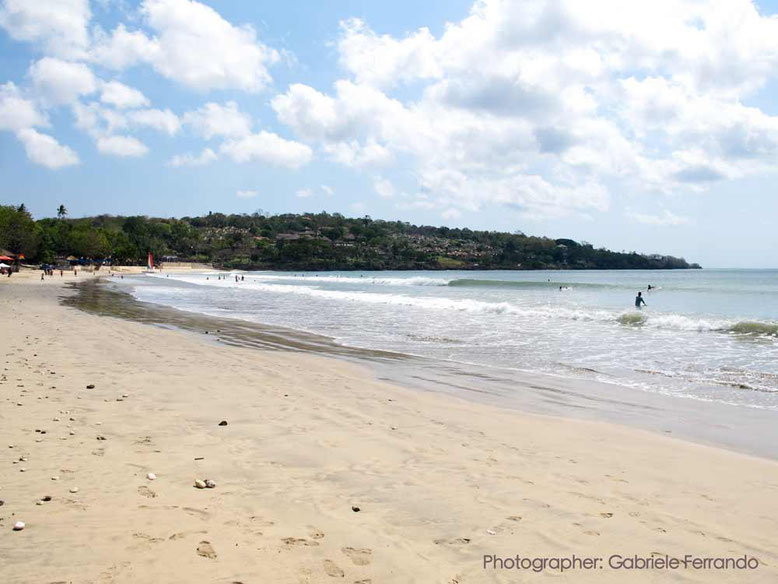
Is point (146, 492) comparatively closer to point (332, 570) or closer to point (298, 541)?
point (298, 541)

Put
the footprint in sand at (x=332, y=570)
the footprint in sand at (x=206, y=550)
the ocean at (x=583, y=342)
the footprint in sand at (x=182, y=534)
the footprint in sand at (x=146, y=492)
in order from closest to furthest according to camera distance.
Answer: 1. the footprint in sand at (x=332, y=570)
2. the footprint in sand at (x=206, y=550)
3. the footprint in sand at (x=182, y=534)
4. the footprint in sand at (x=146, y=492)
5. the ocean at (x=583, y=342)

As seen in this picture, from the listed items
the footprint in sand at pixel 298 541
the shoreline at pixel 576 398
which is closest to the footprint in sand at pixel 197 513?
the footprint in sand at pixel 298 541

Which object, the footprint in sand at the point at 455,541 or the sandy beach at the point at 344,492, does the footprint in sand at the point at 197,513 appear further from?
the footprint in sand at the point at 455,541

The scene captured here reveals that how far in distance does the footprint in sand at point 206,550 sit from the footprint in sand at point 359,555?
0.78 metres

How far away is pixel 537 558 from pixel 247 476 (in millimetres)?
2403

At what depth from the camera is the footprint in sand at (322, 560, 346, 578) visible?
3.11 metres

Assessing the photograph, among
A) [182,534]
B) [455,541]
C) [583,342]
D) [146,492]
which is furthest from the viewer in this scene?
[583,342]

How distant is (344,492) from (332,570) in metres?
1.16

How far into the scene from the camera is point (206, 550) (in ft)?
10.8

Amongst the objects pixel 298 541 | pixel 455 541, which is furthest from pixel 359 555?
pixel 455 541

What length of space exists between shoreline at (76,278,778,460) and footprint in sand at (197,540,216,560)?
17.3ft

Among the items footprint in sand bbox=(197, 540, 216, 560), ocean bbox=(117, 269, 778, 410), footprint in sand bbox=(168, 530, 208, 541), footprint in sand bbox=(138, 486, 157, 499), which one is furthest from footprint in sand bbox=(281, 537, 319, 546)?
ocean bbox=(117, 269, 778, 410)

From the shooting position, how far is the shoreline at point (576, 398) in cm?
674

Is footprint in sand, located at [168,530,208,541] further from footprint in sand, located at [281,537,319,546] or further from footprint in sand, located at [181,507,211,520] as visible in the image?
footprint in sand, located at [281,537,319,546]
